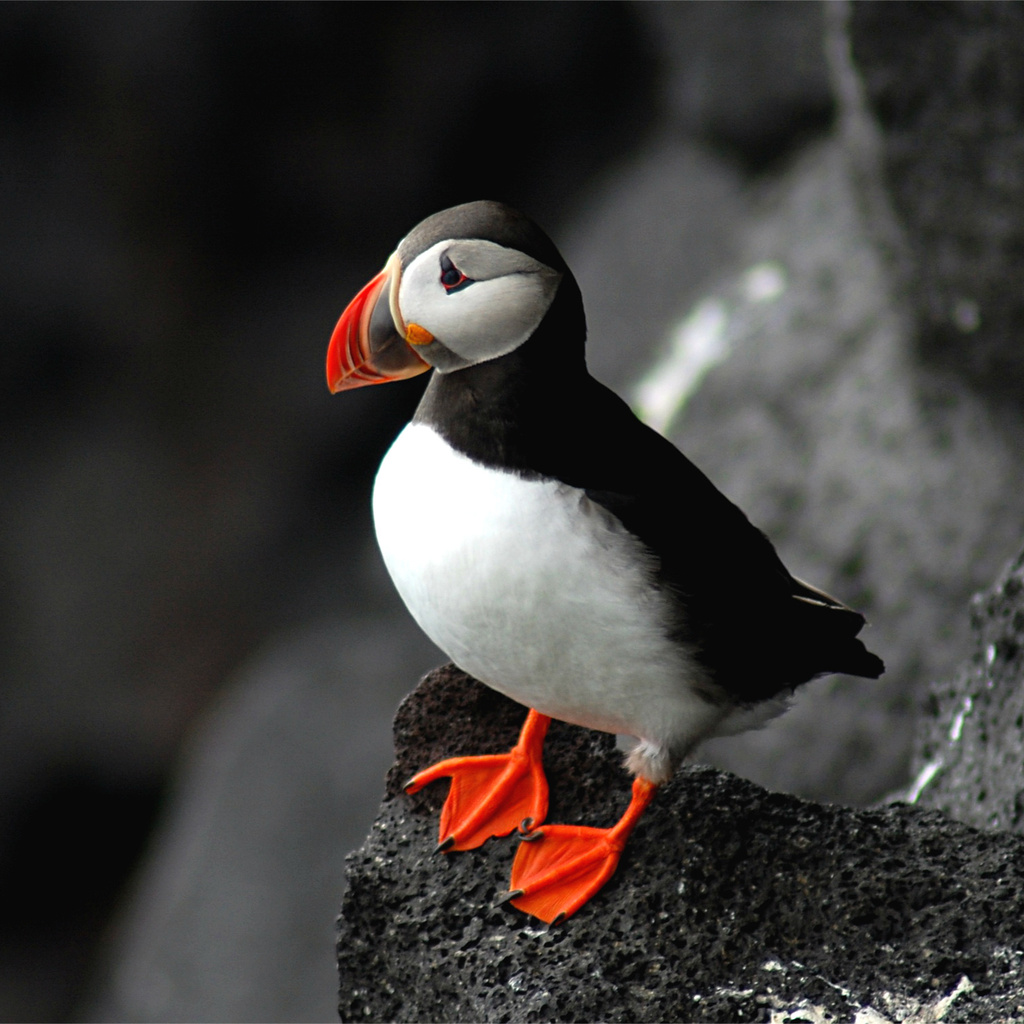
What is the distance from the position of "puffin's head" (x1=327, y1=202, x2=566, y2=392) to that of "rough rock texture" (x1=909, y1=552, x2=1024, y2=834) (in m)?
1.20

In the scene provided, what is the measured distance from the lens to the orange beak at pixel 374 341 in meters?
1.99

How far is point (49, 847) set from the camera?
6406mm

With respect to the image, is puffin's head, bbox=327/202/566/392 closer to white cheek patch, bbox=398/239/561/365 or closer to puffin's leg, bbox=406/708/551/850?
white cheek patch, bbox=398/239/561/365

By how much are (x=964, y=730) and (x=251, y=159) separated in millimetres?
4602

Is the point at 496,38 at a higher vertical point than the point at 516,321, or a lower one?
higher

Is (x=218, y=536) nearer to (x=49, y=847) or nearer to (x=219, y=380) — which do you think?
(x=219, y=380)

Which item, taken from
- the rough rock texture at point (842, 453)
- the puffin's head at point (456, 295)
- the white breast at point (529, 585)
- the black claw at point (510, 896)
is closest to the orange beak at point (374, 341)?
the puffin's head at point (456, 295)

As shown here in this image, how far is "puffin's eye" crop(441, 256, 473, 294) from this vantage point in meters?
1.93

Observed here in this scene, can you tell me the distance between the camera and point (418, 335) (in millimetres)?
1987

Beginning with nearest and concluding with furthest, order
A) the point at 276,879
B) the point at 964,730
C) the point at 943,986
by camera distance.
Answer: the point at 943,986, the point at 964,730, the point at 276,879

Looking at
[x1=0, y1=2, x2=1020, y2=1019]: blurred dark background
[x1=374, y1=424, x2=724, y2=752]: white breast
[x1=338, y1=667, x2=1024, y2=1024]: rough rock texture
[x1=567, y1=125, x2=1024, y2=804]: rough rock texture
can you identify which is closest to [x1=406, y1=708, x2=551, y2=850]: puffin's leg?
[x1=338, y1=667, x2=1024, y2=1024]: rough rock texture

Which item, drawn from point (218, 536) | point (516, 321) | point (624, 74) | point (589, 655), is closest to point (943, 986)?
point (589, 655)

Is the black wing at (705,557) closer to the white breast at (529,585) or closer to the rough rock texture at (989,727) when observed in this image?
the white breast at (529,585)

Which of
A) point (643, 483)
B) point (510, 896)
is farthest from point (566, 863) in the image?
point (643, 483)
